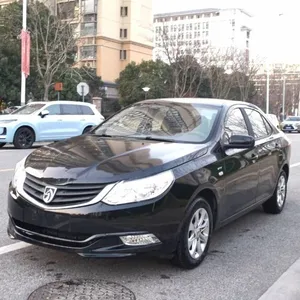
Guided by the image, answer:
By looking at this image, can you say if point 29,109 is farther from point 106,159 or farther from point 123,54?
point 123,54

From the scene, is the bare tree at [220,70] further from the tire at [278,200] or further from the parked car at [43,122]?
the tire at [278,200]

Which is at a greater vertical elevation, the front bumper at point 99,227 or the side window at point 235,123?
the side window at point 235,123

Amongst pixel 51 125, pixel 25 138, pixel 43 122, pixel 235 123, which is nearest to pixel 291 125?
pixel 51 125

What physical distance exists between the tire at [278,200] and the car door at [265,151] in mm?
253

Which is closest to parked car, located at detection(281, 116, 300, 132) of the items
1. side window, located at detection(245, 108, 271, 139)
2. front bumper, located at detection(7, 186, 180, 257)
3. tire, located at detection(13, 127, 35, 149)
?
tire, located at detection(13, 127, 35, 149)

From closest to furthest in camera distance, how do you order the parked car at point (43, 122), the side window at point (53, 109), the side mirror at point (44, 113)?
the parked car at point (43, 122) → the side mirror at point (44, 113) → the side window at point (53, 109)

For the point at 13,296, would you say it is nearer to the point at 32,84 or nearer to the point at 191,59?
the point at 32,84

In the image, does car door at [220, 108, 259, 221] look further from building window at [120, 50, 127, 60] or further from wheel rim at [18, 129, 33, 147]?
building window at [120, 50, 127, 60]

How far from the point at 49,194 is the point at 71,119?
43.7 feet

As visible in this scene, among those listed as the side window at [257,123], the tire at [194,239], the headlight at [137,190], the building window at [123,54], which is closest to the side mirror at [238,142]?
the tire at [194,239]

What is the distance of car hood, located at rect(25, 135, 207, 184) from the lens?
3.88 meters

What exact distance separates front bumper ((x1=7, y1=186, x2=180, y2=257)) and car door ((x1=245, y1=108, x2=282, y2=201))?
2.22 meters

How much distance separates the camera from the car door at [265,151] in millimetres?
5871

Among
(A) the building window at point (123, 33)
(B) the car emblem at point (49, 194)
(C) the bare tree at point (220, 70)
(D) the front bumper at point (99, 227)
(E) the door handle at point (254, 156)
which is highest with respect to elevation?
(A) the building window at point (123, 33)
